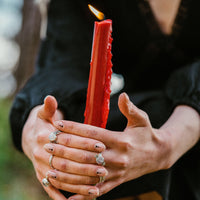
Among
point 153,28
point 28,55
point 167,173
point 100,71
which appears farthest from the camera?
point 28,55

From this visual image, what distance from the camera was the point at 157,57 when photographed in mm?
838

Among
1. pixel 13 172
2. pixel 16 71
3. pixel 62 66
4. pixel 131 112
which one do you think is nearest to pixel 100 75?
pixel 131 112

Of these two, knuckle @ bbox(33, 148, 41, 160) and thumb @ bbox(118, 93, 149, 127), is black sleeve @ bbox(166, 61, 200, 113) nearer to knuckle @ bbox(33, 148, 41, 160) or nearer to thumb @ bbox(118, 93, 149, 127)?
thumb @ bbox(118, 93, 149, 127)

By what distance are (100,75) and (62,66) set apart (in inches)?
16.2

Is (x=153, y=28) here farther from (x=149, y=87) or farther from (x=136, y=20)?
(x=149, y=87)

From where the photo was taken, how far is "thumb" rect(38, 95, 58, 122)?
1.43 feet

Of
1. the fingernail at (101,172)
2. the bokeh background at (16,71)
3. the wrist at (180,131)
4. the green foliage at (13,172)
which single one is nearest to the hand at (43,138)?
the fingernail at (101,172)

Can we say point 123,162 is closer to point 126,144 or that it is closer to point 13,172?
point 126,144

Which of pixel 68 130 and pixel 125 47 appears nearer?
pixel 68 130

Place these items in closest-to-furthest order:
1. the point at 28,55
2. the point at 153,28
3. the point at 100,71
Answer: the point at 100,71
the point at 153,28
the point at 28,55

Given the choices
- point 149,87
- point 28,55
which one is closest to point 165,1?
point 149,87

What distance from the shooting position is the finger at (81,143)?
1.36 ft

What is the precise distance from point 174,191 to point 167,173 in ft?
0.43

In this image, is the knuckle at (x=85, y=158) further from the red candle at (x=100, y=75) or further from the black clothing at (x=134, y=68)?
the black clothing at (x=134, y=68)
